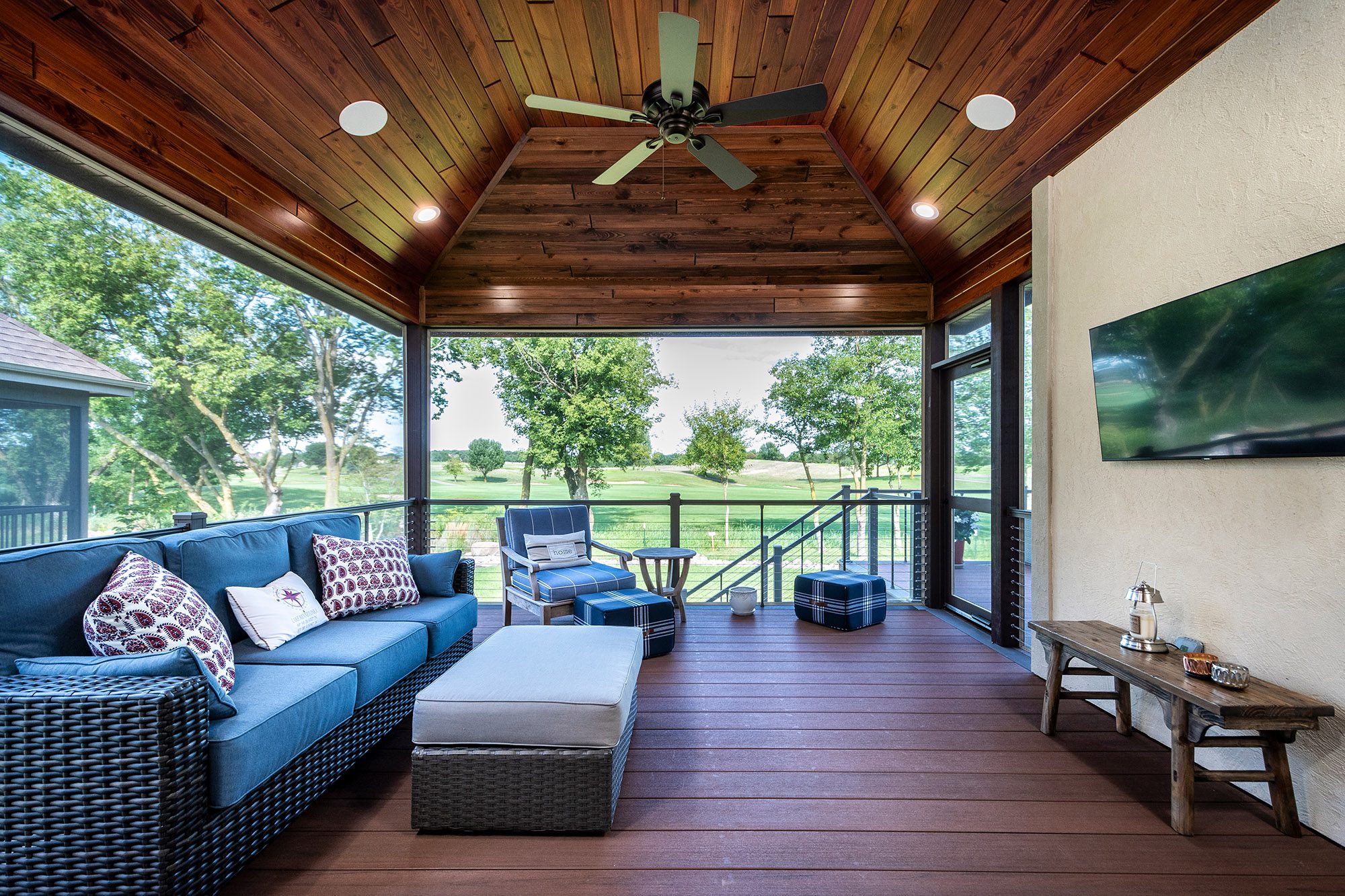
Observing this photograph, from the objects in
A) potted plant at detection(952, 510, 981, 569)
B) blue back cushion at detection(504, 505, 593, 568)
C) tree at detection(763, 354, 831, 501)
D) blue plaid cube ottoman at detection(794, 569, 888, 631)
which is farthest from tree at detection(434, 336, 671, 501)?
potted plant at detection(952, 510, 981, 569)

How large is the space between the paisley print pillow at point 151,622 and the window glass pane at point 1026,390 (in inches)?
155

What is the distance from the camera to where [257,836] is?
1.83m

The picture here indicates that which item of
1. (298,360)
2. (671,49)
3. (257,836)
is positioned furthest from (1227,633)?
(298,360)

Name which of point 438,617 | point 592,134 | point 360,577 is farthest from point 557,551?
point 592,134

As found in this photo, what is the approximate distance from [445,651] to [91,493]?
1563mm

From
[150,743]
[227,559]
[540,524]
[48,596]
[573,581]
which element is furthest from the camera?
[540,524]

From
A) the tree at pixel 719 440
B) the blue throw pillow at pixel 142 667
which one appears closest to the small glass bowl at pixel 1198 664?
the blue throw pillow at pixel 142 667

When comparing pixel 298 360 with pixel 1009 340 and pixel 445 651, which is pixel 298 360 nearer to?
pixel 445 651

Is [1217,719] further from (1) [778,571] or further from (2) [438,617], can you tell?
(1) [778,571]

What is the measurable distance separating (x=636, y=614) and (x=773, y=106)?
2.69m

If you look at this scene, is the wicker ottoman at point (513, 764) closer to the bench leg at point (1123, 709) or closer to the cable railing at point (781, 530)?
the bench leg at point (1123, 709)

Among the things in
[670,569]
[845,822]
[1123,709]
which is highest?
[670,569]

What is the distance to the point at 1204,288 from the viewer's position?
234cm

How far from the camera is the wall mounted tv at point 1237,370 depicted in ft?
6.10
